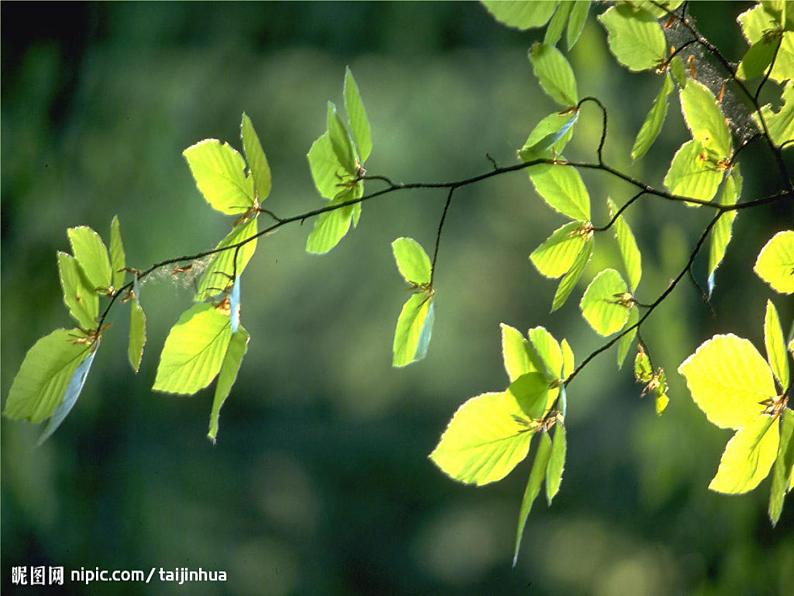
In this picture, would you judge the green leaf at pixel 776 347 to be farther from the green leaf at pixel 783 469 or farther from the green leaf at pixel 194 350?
the green leaf at pixel 194 350

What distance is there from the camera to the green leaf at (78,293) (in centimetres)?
25

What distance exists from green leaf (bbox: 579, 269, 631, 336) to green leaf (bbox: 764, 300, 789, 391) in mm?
55

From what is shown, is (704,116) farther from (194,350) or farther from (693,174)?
(194,350)

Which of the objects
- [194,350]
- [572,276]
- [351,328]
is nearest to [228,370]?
[194,350]

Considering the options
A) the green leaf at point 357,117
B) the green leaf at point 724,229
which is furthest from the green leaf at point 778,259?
the green leaf at point 357,117

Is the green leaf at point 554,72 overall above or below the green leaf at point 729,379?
above

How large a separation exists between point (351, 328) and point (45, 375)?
0.65 m

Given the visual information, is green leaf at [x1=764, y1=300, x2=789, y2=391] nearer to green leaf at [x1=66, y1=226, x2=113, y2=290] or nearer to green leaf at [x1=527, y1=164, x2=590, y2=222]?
green leaf at [x1=527, y1=164, x2=590, y2=222]

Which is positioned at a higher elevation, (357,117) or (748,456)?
(357,117)

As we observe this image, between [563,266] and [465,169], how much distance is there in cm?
64

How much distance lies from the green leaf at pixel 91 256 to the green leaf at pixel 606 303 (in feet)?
0.52

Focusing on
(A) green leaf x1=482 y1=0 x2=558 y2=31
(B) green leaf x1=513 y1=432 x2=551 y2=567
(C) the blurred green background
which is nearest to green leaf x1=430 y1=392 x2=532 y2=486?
(B) green leaf x1=513 y1=432 x2=551 y2=567

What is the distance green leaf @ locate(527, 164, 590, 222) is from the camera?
27cm

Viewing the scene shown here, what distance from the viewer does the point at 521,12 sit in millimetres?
237
